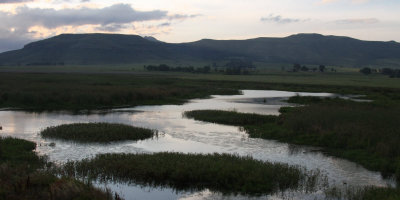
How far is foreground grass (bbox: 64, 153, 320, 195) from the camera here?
69.6ft

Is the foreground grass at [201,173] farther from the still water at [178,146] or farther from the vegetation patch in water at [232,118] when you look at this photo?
the vegetation patch in water at [232,118]

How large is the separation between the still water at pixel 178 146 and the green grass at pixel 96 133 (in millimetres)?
1181

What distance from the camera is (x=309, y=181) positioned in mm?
21781

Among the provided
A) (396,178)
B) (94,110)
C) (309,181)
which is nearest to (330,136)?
(396,178)

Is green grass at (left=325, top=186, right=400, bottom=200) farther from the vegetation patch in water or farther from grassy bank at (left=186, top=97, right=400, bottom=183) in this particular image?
the vegetation patch in water

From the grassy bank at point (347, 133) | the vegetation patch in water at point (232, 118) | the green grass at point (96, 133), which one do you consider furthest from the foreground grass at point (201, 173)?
the vegetation patch in water at point (232, 118)

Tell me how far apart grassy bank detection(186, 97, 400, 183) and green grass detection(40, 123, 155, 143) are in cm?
1054

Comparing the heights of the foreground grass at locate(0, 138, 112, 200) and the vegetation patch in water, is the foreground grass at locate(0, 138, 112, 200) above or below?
above

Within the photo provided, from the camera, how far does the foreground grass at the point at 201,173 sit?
21.2 meters

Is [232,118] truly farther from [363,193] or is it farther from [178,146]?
[363,193]

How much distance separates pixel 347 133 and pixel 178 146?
1376 centimetres

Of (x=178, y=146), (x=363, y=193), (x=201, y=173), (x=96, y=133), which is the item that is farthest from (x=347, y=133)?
(x=96, y=133)

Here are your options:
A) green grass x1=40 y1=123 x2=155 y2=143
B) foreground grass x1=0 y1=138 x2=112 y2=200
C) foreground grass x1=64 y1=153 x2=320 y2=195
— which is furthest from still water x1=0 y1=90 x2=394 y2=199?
foreground grass x1=0 y1=138 x2=112 y2=200

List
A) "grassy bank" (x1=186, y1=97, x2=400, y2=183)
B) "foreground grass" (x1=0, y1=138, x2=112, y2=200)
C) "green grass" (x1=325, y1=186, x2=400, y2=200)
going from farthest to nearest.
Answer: "grassy bank" (x1=186, y1=97, x2=400, y2=183) < "green grass" (x1=325, y1=186, x2=400, y2=200) < "foreground grass" (x1=0, y1=138, x2=112, y2=200)
